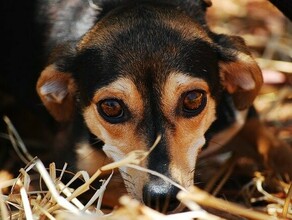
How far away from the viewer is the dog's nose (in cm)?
303

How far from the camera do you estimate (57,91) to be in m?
3.71

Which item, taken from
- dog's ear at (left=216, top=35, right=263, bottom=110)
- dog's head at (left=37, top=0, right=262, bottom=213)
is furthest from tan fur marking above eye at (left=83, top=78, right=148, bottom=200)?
dog's ear at (left=216, top=35, right=263, bottom=110)

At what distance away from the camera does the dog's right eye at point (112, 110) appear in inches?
130

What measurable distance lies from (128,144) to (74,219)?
2.87ft

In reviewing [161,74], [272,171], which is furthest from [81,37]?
[272,171]

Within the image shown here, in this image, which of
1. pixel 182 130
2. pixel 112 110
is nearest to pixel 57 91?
pixel 112 110

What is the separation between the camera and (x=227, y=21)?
5340 millimetres

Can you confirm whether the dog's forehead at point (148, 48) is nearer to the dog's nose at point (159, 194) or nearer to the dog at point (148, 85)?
the dog at point (148, 85)

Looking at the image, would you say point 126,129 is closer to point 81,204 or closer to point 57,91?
point 81,204

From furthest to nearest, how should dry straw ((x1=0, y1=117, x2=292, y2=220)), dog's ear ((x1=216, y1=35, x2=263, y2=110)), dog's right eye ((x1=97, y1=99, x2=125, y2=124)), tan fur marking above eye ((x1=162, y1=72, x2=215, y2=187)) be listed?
1. dog's ear ((x1=216, y1=35, x2=263, y2=110))
2. dog's right eye ((x1=97, y1=99, x2=125, y2=124))
3. tan fur marking above eye ((x1=162, y1=72, x2=215, y2=187))
4. dry straw ((x1=0, y1=117, x2=292, y2=220))

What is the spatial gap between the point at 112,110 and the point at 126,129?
0.33 ft

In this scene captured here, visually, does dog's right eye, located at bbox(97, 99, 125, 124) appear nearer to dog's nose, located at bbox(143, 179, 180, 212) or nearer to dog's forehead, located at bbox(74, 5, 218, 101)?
dog's forehead, located at bbox(74, 5, 218, 101)

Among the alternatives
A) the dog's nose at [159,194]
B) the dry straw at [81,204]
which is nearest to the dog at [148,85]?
the dog's nose at [159,194]

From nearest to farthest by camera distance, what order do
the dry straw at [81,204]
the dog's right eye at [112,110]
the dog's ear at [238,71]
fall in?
the dry straw at [81,204] → the dog's right eye at [112,110] → the dog's ear at [238,71]
